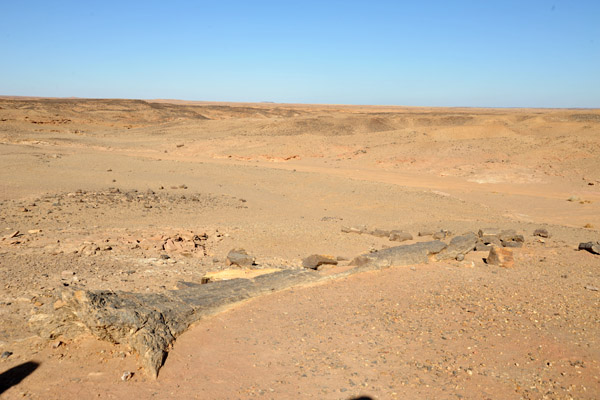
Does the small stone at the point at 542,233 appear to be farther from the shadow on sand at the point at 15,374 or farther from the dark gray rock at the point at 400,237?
the shadow on sand at the point at 15,374

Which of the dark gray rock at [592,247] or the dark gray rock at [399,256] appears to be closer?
the dark gray rock at [399,256]

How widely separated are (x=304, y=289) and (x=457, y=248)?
3.20m

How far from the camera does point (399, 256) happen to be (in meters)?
7.30

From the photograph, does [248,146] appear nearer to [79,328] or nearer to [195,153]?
[195,153]

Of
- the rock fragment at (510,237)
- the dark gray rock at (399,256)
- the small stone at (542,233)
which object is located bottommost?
the small stone at (542,233)

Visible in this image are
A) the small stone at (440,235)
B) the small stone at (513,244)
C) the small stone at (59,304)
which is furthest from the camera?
the small stone at (440,235)

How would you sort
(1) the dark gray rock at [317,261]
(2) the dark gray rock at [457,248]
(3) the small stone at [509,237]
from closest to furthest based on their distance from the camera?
(1) the dark gray rock at [317,261]
(2) the dark gray rock at [457,248]
(3) the small stone at [509,237]

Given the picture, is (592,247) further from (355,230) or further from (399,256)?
(355,230)

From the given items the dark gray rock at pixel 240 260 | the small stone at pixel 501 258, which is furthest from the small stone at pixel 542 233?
the dark gray rock at pixel 240 260

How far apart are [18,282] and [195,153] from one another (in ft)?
77.2

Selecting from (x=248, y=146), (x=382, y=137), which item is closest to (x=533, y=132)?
(x=382, y=137)

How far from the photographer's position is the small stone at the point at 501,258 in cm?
767

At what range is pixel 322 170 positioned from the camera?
940 inches

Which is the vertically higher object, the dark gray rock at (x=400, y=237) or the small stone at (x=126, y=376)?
the small stone at (x=126, y=376)
